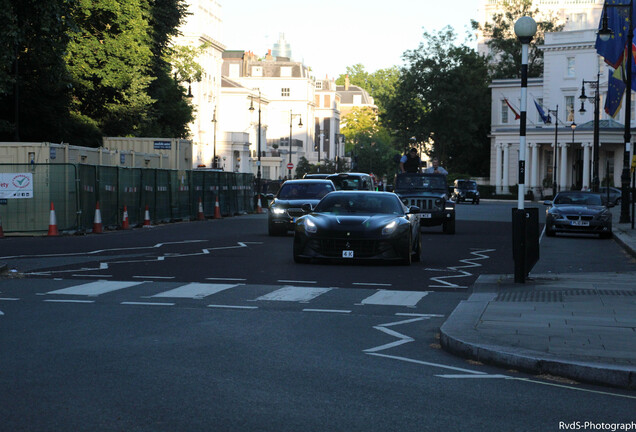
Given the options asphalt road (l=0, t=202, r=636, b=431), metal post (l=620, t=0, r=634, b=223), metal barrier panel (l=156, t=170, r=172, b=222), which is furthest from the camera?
metal barrier panel (l=156, t=170, r=172, b=222)

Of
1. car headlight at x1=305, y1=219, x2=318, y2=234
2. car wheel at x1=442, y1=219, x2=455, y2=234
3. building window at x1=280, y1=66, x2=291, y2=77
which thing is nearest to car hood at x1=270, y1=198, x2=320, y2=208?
car wheel at x1=442, y1=219, x2=455, y2=234

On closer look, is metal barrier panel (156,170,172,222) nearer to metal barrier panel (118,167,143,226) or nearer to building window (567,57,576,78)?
metal barrier panel (118,167,143,226)

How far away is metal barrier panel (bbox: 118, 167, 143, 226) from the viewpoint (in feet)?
108

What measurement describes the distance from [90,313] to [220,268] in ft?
20.6

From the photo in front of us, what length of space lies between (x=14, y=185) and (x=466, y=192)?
2179 inches

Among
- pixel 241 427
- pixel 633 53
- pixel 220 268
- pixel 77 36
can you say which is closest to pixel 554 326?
pixel 241 427

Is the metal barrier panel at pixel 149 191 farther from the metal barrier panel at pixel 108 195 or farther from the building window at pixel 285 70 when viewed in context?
the building window at pixel 285 70

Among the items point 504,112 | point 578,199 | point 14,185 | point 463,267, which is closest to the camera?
point 463,267

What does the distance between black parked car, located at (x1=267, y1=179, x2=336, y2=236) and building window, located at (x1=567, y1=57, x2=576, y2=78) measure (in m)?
78.1

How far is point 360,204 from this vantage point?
65.5 ft

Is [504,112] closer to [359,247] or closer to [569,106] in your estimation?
[569,106]

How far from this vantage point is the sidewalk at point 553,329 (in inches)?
320

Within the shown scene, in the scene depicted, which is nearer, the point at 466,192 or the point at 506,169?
the point at 466,192

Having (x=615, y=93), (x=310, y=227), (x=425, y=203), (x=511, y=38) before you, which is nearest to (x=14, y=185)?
(x=425, y=203)
